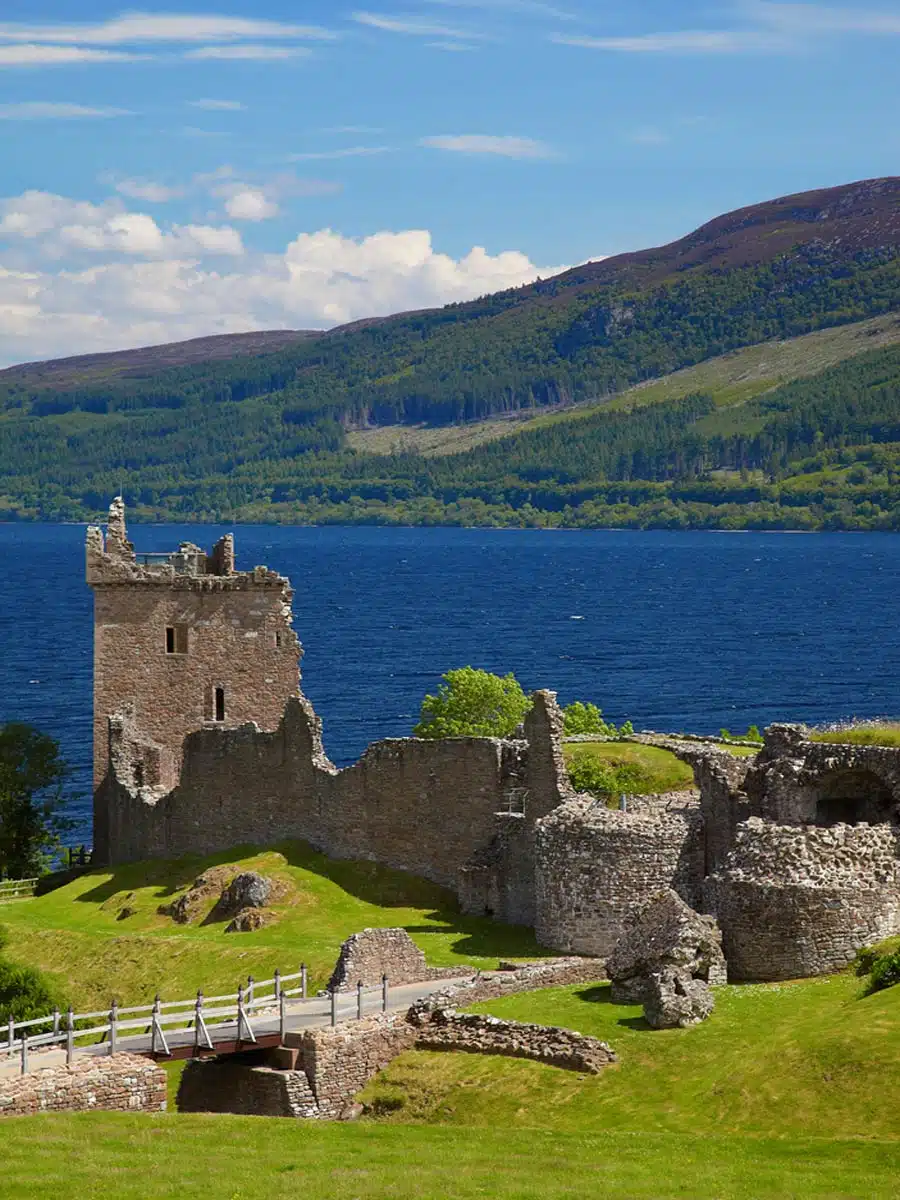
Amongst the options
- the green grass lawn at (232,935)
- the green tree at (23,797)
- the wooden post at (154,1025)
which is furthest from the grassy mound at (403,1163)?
the green tree at (23,797)

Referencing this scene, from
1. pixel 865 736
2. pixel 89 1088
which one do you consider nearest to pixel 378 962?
pixel 89 1088

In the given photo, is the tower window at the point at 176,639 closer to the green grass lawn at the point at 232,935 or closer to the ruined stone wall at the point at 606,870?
the green grass lawn at the point at 232,935

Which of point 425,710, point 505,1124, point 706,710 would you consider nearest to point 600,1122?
point 505,1124

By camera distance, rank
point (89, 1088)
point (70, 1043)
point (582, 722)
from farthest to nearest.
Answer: point (582, 722) < point (70, 1043) < point (89, 1088)

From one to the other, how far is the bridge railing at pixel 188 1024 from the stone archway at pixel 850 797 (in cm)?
1226

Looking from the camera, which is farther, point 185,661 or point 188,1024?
point 185,661

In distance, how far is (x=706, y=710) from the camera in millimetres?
149875

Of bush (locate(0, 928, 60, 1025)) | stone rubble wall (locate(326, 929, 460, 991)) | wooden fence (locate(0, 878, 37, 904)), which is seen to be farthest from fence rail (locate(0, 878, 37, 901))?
stone rubble wall (locate(326, 929, 460, 991))

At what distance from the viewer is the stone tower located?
71750 mm

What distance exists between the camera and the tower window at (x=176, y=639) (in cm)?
7206

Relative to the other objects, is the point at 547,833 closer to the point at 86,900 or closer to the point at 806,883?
the point at 806,883

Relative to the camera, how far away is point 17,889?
7075cm

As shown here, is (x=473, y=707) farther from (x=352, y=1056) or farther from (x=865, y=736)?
(x=352, y=1056)

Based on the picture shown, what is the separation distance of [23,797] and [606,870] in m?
32.3
